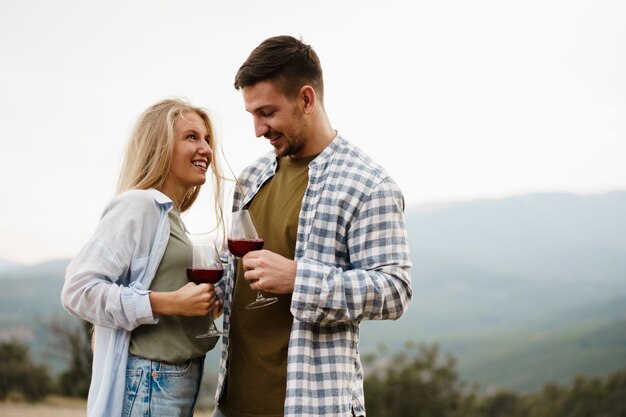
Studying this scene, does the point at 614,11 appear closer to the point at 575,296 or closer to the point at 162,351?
the point at 575,296

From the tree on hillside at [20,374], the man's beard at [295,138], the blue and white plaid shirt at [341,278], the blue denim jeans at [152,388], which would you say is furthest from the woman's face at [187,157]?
the tree on hillside at [20,374]

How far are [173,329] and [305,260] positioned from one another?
0.46 meters

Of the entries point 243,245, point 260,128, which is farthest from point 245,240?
point 260,128

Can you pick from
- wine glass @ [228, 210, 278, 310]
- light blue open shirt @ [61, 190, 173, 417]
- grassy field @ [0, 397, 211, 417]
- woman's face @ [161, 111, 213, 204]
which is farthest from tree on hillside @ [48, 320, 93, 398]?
wine glass @ [228, 210, 278, 310]

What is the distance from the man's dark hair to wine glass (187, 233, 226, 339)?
1.88ft

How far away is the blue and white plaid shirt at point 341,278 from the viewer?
195cm

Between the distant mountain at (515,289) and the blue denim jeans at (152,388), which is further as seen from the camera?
the distant mountain at (515,289)

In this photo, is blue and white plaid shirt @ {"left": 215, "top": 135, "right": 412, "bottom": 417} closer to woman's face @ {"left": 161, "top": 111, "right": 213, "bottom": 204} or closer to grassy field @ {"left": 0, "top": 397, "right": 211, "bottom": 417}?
woman's face @ {"left": 161, "top": 111, "right": 213, "bottom": 204}

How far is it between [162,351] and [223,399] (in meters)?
0.35

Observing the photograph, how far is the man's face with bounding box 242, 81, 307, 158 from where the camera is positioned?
2277 mm

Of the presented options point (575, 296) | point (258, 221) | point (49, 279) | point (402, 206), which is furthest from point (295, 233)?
point (575, 296)

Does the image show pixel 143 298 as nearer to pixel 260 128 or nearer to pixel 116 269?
pixel 116 269

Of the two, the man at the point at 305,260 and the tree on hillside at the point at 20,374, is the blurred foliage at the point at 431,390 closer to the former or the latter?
the tree on hillside at the point at 20,374

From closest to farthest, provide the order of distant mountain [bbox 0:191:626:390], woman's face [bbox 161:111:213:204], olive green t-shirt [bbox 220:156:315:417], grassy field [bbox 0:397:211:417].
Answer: olive green t-shirt [bbox 220:156:315:417], woman's face [bbox 161:111:213:204], grassy field [bbox 0:397:211:417], distant mountain [bbox 0:191:626:390]
